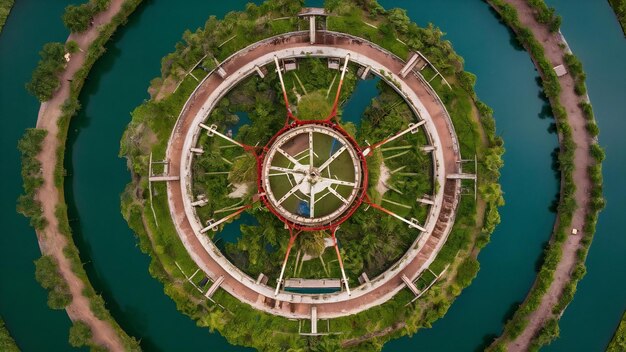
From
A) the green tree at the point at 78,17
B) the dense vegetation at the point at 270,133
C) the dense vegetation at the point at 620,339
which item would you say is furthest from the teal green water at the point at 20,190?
the dense vegetation at the point at 620,339

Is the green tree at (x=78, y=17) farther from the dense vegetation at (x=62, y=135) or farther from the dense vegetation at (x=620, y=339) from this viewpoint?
the dense vegetation at (x=620, y=339)

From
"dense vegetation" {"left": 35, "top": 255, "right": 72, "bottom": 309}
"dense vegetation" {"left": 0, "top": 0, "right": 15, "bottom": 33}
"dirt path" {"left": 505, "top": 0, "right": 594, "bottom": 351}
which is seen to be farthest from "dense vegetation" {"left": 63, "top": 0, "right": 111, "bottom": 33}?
"dirt path" {"left": 505, "top": 0, "right": 594, "bottom": 351}

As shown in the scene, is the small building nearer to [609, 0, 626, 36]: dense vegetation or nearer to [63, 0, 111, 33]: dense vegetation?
[609, 0, 626, 36]: dense vegetation

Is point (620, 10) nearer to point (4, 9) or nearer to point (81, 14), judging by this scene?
point (81, 14)

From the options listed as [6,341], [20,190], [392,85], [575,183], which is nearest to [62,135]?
[20,190]

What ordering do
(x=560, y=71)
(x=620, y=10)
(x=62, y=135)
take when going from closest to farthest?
(x=560, y=71) → (x=620, y=10) → (x=62, y=135)

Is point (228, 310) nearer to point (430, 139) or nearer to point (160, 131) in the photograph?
point (160, 131)
